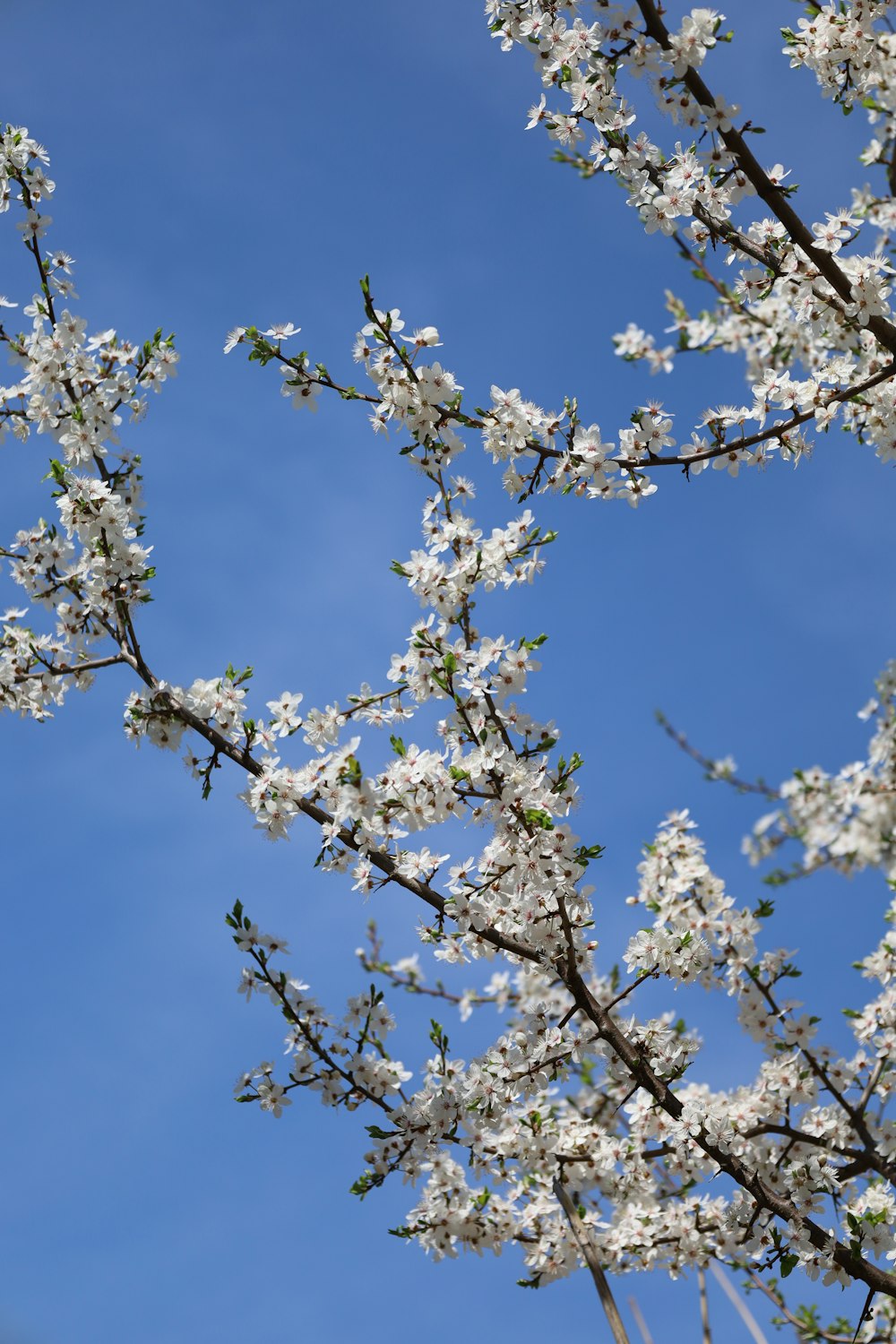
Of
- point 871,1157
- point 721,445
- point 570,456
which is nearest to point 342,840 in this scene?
point 570,456

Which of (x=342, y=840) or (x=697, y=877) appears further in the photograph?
(x=697, y=877)

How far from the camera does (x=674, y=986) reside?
4.82 metres

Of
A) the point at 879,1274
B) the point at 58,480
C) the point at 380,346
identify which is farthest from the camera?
the point at 58,480

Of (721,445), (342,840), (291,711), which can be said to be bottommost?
(342,840)

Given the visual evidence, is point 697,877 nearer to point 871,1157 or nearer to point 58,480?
point 871,1157

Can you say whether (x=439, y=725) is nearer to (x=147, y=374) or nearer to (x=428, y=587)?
(x=428, y=587)

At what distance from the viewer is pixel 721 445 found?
4.87m

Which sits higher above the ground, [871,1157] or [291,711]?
[291,711]

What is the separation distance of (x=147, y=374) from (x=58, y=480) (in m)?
0.77

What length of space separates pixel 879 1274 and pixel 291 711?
3.45 metres

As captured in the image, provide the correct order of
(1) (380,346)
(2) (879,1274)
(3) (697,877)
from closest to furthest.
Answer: (2) (879,1274), (1) (380,346), (3) (697,877)

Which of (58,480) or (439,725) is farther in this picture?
(58,480)

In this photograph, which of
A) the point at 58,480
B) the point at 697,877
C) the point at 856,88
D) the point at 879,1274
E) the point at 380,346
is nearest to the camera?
the point at 879,1274

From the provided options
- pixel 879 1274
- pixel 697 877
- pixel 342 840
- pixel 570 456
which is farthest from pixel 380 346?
pixel 879 1274
